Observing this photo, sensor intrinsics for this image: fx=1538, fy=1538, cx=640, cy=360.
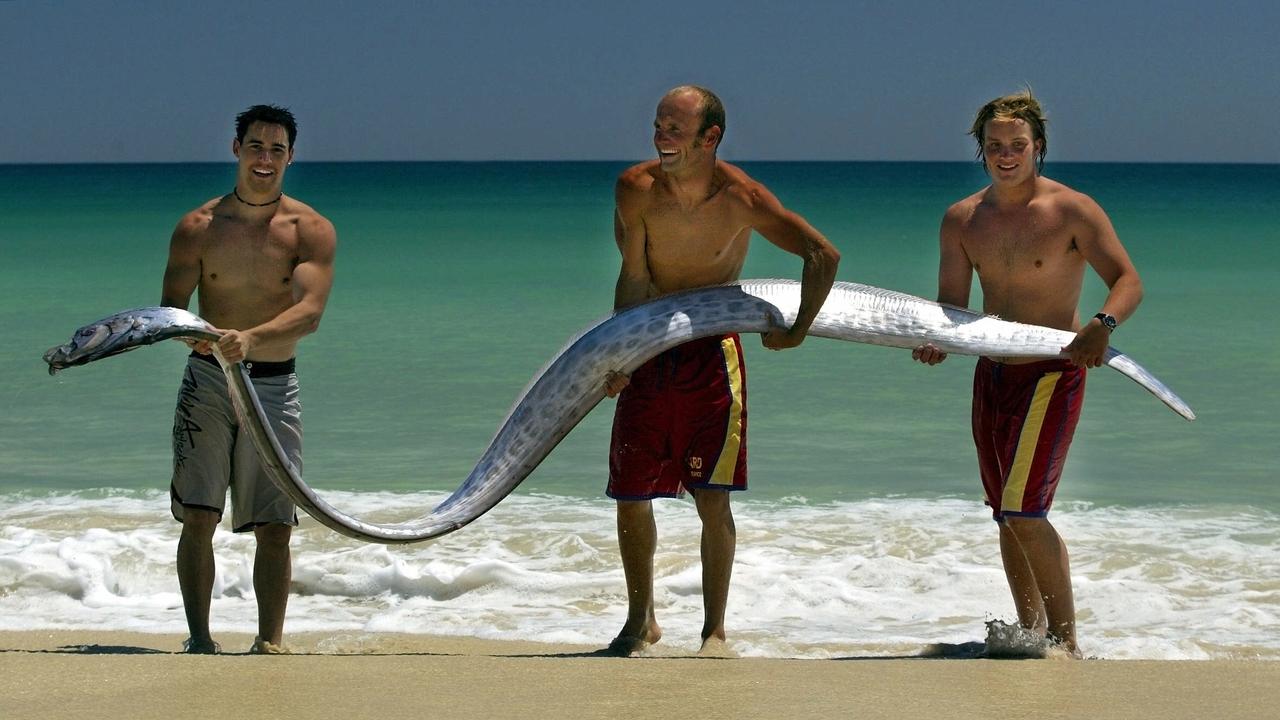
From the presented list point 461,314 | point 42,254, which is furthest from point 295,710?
point 42,254

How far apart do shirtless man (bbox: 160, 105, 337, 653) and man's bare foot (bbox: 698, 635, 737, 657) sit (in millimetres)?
1398

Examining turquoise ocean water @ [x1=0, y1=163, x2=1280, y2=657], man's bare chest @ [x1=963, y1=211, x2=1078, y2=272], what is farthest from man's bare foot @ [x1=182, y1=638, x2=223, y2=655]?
man's bare chest @ [x1=963, y1=211, x2=1078, y2=272]

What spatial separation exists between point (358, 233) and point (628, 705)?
35.4 metres

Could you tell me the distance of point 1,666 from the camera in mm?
3873

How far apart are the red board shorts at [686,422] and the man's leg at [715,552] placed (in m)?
0.08

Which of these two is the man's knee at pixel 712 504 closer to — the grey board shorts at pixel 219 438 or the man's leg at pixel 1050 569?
the man's leg at pixel 1050 569

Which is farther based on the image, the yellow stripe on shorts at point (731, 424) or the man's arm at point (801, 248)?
the yellow stripe on shorts at point (731, 424)

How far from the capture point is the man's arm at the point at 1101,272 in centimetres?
448

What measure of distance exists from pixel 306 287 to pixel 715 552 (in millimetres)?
1504

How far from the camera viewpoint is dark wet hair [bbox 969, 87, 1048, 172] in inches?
182

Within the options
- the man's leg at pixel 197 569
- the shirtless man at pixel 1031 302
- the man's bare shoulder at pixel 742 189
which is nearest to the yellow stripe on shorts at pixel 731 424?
the man's bare shoulder at pixel 742 189

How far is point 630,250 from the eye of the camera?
185 inches

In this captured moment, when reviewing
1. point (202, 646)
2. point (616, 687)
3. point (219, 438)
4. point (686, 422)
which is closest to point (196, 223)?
point (219, 438)

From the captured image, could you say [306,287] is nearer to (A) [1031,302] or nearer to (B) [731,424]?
(B) [731,424]
